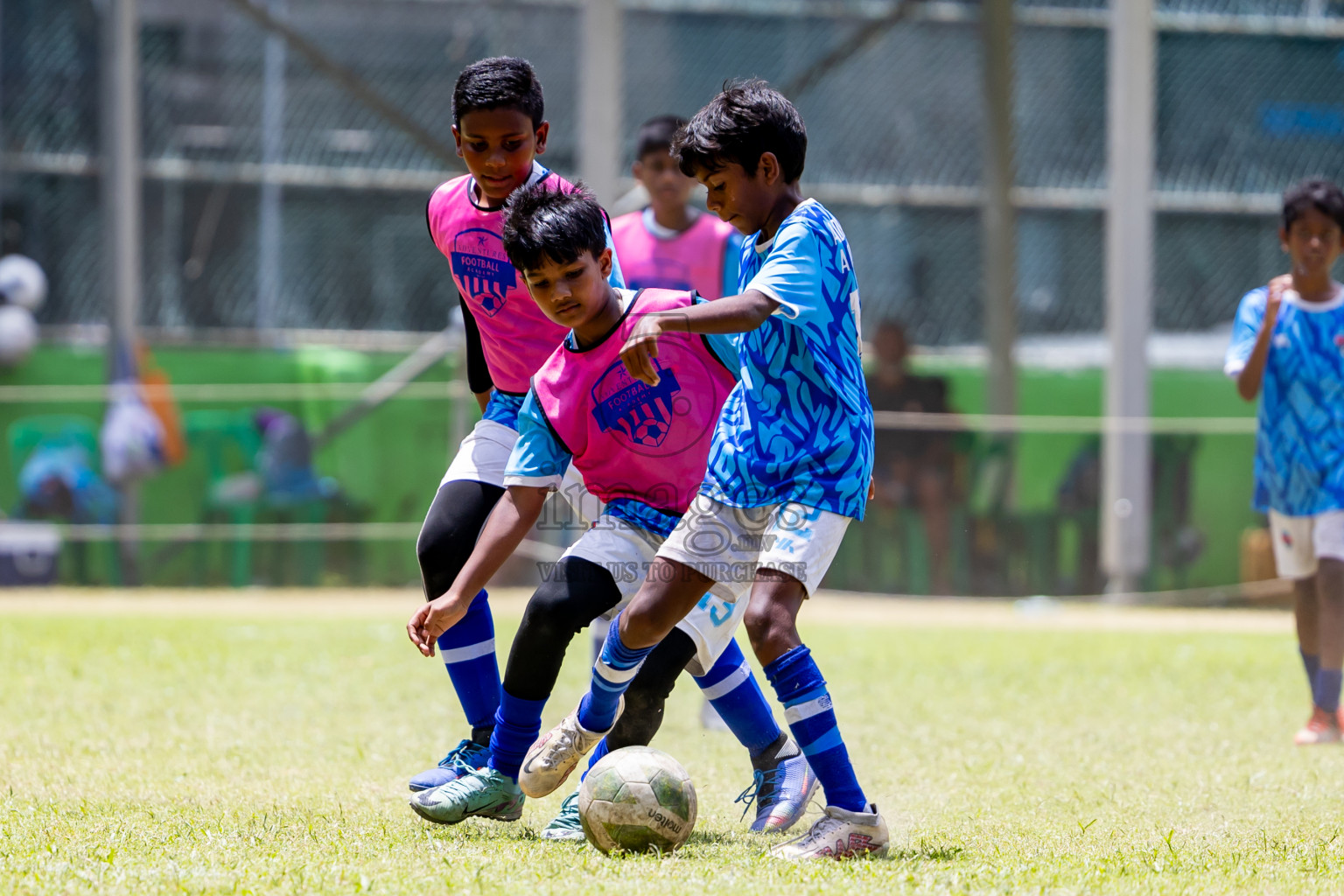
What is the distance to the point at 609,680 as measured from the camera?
3719 millimetres

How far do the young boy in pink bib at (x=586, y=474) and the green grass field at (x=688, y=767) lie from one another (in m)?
0.33

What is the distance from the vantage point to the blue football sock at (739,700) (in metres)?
4.14

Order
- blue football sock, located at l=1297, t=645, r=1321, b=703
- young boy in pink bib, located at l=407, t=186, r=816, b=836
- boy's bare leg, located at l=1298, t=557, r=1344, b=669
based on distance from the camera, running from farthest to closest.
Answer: blue football sock, located at l=1297, t=645, r=1321, b=703
boy's bare leg, located at l=1298, t=557, r=1344, b=669
young boy in pink bib, located at l=407, t=186, r=816, b=836

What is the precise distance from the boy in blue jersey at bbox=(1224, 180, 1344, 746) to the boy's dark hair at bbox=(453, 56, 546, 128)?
3294 mm

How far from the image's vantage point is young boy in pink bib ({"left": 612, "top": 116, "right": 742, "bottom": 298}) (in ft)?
19.2

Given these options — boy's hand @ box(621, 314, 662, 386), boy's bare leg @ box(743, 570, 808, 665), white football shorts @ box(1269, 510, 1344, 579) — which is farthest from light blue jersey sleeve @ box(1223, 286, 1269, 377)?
boy's hand @ box(621, 314, 662, 386)

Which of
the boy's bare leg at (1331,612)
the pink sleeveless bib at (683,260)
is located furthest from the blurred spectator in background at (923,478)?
the pink sleeveless bib at (683,260)

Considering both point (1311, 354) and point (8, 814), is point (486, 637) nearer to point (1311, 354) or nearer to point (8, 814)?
point (8, 814)

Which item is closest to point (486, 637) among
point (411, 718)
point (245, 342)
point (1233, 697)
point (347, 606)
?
point (411, 718)

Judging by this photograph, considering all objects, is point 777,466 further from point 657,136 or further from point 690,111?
point 690,111

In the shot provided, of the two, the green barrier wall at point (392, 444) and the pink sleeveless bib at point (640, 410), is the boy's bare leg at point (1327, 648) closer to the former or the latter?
the pink sleeveless bib at point (640, 410)

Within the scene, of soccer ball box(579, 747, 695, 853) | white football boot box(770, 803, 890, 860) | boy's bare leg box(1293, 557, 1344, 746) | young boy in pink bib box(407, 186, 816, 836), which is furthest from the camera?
boy's bare leg box(1293, 557, 1344, 746)

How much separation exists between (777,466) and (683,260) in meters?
2.43

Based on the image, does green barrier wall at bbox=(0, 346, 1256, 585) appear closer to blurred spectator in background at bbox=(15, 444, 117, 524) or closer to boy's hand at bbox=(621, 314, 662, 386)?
blurred spectator in background at bbox=(15, 444, 117, 524)
